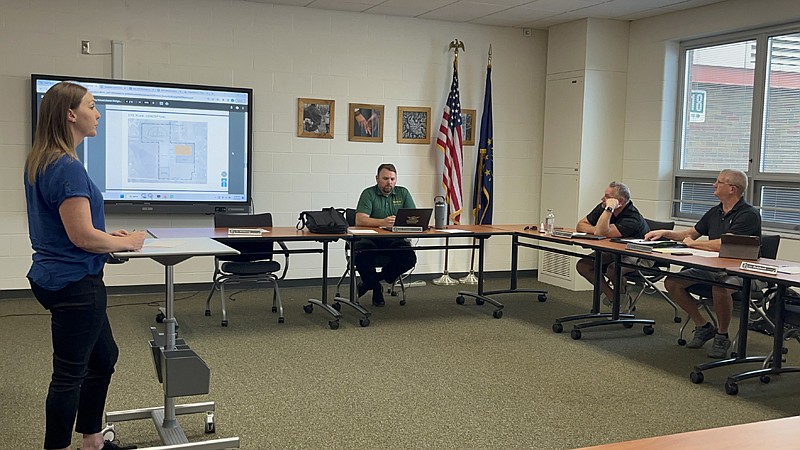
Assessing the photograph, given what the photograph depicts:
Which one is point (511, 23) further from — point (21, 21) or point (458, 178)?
point (21, 21)

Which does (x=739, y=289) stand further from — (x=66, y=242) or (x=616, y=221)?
(x=66, y=242)

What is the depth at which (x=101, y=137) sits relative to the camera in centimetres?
633

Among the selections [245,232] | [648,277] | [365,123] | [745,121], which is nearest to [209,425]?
[245,232]

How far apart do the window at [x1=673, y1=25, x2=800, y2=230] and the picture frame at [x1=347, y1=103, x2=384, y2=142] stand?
Result: 9.31 feet

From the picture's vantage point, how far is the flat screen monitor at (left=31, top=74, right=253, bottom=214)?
20.8ft

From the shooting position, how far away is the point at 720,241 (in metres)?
4.95

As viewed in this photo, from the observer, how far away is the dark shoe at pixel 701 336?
5219 millimetres

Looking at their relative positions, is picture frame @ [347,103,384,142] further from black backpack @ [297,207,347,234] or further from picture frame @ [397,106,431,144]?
black backpack @ [297,207,347,234]

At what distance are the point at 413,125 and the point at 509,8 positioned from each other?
1.44m

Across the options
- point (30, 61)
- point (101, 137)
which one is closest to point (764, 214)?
point (101, 137)

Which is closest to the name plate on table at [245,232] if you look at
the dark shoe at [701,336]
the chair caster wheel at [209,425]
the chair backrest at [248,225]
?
the chair backrest at [248,225]

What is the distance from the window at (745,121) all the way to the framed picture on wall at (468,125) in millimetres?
1987

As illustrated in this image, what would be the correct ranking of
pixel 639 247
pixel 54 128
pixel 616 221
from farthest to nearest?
pixel 616 221 < pixel 639 247 < pixel 54 128

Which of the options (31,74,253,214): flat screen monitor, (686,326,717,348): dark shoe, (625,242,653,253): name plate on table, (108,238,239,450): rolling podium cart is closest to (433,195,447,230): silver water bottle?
(625,242,653,253): name plate on table
